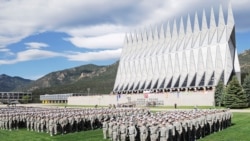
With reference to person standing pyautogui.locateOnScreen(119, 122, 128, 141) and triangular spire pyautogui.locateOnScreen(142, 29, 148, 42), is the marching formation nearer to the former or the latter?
person standing pyautogui.locateOnScreen(119, 122, 128, 141)

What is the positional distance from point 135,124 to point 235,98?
31.3 metres

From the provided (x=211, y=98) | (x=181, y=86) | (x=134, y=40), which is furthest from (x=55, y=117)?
(x=134, y=40)

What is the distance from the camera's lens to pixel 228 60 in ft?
234

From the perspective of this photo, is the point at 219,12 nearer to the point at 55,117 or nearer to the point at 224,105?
the point at 224,105

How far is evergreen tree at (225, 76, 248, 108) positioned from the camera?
156ft

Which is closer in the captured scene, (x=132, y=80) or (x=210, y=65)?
(x=210, y=65)

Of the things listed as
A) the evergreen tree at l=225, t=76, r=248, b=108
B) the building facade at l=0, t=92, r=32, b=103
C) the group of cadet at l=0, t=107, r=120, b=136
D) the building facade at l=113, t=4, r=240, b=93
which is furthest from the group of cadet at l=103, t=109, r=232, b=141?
the building facade at l=0, t=92, r=32, b=103

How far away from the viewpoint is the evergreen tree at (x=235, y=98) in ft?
156

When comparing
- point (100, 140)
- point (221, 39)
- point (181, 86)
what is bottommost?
point (100, 140)

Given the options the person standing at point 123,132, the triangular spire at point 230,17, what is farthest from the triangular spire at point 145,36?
the person standing at point 123,132

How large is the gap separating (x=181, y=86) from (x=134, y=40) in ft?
106

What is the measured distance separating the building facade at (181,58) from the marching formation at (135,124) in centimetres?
4531

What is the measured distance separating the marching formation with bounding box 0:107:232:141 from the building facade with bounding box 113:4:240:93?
4531 centimetres

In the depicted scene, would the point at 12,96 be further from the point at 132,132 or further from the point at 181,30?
the point at 132,132
